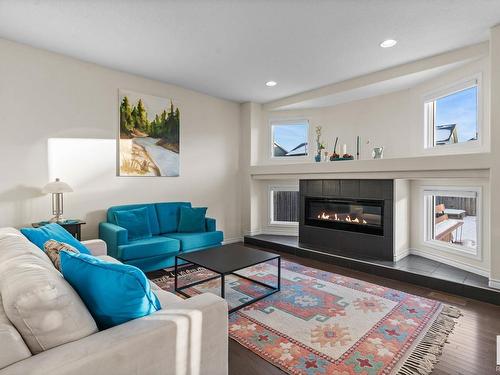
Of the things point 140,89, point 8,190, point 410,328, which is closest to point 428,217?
point 410,328

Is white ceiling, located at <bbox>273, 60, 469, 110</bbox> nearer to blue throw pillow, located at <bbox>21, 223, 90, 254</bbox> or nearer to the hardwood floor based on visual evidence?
the hardwood floor

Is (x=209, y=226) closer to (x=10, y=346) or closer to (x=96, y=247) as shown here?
(x=96, y=247)

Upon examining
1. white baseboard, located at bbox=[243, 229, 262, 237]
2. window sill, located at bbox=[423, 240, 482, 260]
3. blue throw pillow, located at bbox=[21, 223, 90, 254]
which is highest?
blue throw pillow, located at bbox=[21, 223, 90, 254]

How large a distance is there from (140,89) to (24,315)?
151 inches

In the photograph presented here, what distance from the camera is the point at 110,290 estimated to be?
1.18 metres

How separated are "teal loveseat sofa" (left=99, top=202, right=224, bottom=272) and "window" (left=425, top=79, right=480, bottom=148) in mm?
3357

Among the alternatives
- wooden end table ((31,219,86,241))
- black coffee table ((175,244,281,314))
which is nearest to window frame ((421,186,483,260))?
black coffee table ((175,244,281,314))

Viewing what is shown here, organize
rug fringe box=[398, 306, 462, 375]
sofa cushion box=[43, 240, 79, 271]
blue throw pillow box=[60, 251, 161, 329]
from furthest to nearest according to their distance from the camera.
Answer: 1. rug fringe box=[398, 306, 462, 375]
2. sofa cushion box=[43, 240, 79, 271]
3. blue throw pillow box=[60, 251, 161, 329]

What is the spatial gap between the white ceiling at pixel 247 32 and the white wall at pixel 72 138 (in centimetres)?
26

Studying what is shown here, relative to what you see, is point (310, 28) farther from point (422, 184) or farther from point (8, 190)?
point (8, 190)

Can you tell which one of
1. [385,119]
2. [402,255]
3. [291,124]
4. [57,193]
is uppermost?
[291,124]

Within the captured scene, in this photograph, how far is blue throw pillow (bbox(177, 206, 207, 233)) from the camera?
4.20 m

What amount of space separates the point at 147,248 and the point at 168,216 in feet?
2.87

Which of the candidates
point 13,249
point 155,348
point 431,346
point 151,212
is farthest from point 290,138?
point 155,348
